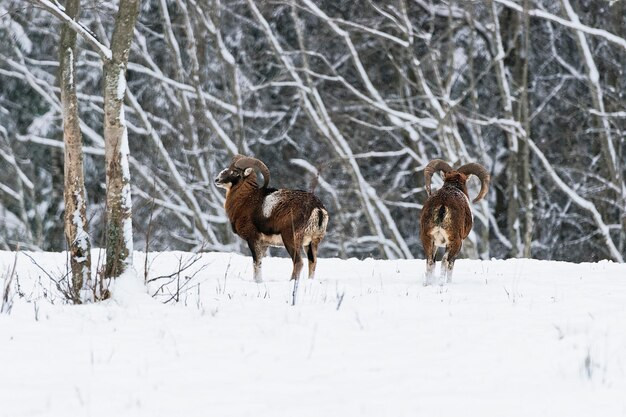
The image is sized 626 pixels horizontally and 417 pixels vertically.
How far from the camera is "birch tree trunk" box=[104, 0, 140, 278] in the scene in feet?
29.7

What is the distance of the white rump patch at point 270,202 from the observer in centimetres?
1188

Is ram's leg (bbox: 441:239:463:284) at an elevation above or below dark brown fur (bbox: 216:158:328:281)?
below

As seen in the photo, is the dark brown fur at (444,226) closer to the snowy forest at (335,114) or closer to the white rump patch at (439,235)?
the white rump patch at (439,235)

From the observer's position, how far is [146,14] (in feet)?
89.0

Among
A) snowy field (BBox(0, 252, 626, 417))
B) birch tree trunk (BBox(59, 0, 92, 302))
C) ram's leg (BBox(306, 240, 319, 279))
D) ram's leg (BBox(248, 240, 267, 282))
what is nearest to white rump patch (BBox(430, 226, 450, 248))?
snowy field (BBox(0, 252, 626, 417))

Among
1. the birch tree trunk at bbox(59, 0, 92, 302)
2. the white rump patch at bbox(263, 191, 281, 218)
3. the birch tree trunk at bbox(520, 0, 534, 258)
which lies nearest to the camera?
the birch tree trunk at bbox(59, 0, 92, 302)

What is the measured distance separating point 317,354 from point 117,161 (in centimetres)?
332

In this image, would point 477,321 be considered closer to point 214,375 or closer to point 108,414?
point 214,375

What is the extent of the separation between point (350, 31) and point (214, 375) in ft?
64.7

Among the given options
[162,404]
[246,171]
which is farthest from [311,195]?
[162,404]

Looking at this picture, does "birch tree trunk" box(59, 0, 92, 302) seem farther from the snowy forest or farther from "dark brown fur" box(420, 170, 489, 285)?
the snowy forest

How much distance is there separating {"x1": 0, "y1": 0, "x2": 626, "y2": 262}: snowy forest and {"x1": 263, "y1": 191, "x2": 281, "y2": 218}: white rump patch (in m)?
10.3

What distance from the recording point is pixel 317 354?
21.9 feet

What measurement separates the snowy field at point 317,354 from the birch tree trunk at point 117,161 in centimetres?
29
